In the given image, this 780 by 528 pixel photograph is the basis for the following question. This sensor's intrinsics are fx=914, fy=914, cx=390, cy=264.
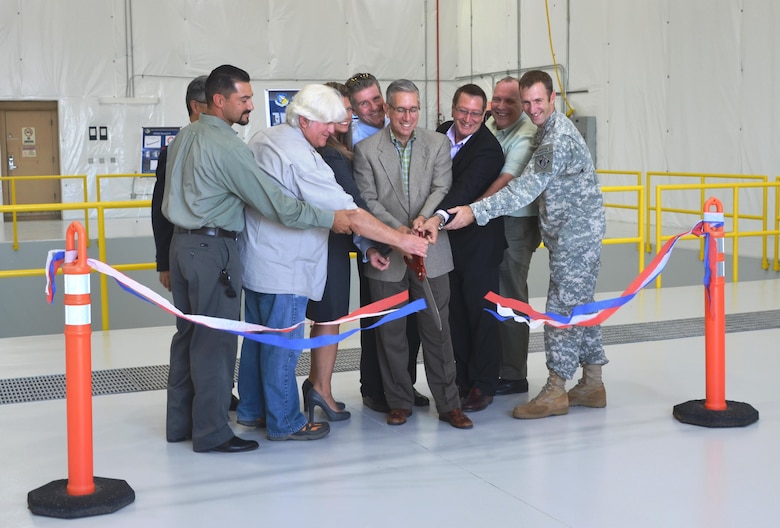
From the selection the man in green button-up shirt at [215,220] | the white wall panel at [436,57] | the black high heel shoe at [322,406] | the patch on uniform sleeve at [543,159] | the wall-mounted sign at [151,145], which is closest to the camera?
the man in green button-up shirt at [215,220]

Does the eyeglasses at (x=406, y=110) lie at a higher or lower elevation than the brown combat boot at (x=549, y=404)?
higher

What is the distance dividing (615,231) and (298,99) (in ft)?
33.5

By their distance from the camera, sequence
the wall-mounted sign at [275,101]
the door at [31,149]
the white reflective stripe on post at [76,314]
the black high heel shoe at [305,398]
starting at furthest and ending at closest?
1. the door at [31,149]
2. the wall-mounted sign at [275,101]
3. the black high heel shoe at [305,398]
4. the white reflective stripe on post at [76,314]

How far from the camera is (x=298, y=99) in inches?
149

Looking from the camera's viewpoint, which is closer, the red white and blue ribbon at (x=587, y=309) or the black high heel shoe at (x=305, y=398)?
the red white and blue ribbon at (x=587, y=309)

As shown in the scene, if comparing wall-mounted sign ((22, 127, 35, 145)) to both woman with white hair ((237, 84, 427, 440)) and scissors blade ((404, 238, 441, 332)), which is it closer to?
woman with white hair ((237, 84, 427, 440))

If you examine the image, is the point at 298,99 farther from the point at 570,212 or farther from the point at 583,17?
the point at 583,17

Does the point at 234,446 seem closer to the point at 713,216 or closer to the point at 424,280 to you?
the point at 424,280

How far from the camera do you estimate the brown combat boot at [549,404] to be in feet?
13.9

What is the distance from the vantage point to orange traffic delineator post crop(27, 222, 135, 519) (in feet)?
10.00

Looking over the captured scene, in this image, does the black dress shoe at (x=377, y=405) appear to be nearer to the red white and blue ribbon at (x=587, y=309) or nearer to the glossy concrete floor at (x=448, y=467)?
the glossy concrete floor at (x=448, y=467)

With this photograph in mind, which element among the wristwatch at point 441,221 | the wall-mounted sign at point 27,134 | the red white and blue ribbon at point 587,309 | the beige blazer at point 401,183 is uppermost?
the wall-mounted sign at point 27,134

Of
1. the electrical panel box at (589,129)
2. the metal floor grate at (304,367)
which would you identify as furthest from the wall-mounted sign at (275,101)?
the electrical panel box at (589,129)

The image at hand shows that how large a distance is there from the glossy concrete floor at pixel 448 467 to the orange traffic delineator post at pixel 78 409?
4 cm
